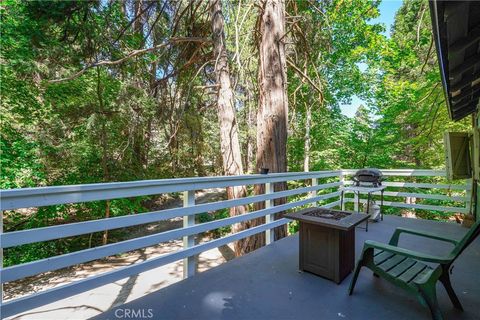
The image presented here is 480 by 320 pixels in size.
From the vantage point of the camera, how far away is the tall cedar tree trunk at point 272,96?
14.0ft

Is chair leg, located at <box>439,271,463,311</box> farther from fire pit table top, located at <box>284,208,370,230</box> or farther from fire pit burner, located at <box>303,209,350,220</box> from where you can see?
fire pit burner, located at <box>303,209,350,220</box>

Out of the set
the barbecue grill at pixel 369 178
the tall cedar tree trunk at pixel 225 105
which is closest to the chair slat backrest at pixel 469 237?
the barbecue grill at pixel 369 178

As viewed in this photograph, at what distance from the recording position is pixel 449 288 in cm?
191

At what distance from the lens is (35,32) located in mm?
4352

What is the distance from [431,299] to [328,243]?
2.74ft

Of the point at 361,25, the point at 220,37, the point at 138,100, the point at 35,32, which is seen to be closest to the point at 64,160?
the point at 138,100

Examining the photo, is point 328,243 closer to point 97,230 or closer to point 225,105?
point 97,230

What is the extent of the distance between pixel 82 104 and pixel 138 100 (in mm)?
1537

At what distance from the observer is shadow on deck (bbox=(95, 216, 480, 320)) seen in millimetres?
1864

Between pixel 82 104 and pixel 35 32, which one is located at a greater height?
pixel 35 32

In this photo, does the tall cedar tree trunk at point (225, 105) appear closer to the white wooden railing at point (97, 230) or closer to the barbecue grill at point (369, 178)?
the barbecue grill at point (369, 178)

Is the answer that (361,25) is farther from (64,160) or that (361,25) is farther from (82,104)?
(64,160)

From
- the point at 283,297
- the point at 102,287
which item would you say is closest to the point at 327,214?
the point at 283,297

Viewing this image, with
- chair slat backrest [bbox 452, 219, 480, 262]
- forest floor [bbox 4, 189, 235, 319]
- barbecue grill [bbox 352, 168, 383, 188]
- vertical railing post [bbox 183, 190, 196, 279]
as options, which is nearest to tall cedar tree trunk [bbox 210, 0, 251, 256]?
barbecue grill [bbox 352, 168, 383, 188]
